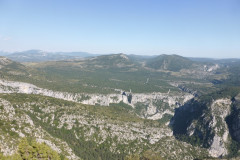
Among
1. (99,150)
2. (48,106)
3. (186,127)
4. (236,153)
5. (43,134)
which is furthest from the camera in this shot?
(186,127)

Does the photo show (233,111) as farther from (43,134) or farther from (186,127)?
(43,134)

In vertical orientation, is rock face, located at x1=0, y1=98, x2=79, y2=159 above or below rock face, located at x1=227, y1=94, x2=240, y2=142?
above

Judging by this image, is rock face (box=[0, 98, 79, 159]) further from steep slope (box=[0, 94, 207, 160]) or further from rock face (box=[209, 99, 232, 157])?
rock face (box=[209, 99, 232, 157])

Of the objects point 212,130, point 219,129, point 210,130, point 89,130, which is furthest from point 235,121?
point 89,130

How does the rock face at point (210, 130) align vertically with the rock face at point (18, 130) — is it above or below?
below

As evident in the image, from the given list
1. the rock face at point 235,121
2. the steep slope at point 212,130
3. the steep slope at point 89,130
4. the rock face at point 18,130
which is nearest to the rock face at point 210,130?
the steep slope at point 212,130

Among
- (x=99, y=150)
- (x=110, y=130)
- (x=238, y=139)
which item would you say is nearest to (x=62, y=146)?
(x=99, y=150)

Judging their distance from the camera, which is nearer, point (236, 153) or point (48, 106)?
point (48, 106)

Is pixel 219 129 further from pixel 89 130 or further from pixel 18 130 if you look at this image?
pixel 18 130

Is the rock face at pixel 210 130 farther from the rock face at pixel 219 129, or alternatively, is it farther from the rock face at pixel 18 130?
the rock face at pixel 18 130

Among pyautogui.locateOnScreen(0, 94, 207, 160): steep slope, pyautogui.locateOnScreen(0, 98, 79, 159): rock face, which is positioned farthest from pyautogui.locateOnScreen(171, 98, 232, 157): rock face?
pyautogui.locateOnScreen(0, 98, 79, 159): rock face

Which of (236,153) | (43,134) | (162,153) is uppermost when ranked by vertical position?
(43,134)
